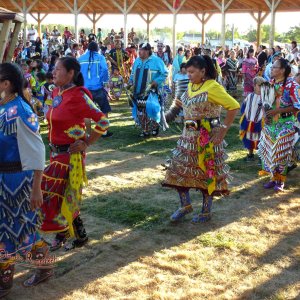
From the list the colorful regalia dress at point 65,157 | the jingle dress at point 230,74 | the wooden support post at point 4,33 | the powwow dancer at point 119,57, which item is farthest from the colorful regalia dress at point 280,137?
the jingle dress at point 230,74

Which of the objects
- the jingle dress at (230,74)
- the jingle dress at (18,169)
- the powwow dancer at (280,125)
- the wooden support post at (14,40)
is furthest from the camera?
the jingle dress at (230,74)

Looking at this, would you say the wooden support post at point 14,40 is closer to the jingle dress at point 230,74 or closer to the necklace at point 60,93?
the necklace at point 60,93

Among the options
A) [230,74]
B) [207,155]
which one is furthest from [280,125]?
[230,74]

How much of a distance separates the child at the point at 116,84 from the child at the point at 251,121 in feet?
23.7

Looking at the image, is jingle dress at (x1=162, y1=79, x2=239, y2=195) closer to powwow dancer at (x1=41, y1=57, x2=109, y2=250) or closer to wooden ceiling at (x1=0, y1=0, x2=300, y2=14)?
powwow dancer at (x1=41, y1=57, x2=109, y2=250)

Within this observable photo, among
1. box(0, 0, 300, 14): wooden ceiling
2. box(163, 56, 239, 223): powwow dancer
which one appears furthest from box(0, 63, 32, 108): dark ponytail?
box(0, 0, 300, 14): wooden ceiling

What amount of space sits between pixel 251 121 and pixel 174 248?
3.64 m

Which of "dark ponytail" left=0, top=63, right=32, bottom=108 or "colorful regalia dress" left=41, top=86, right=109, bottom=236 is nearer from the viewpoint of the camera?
"dark ponytail" left=0, top=63, right=32, bottom=108

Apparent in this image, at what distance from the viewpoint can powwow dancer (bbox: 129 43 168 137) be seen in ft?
27.9

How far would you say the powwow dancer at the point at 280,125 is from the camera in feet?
18.8

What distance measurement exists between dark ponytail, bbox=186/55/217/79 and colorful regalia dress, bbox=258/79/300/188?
1.63 metres

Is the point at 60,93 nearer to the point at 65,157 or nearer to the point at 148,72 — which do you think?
the point at 65,157

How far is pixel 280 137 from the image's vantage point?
589 cm

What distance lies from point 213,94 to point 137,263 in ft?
5.51
